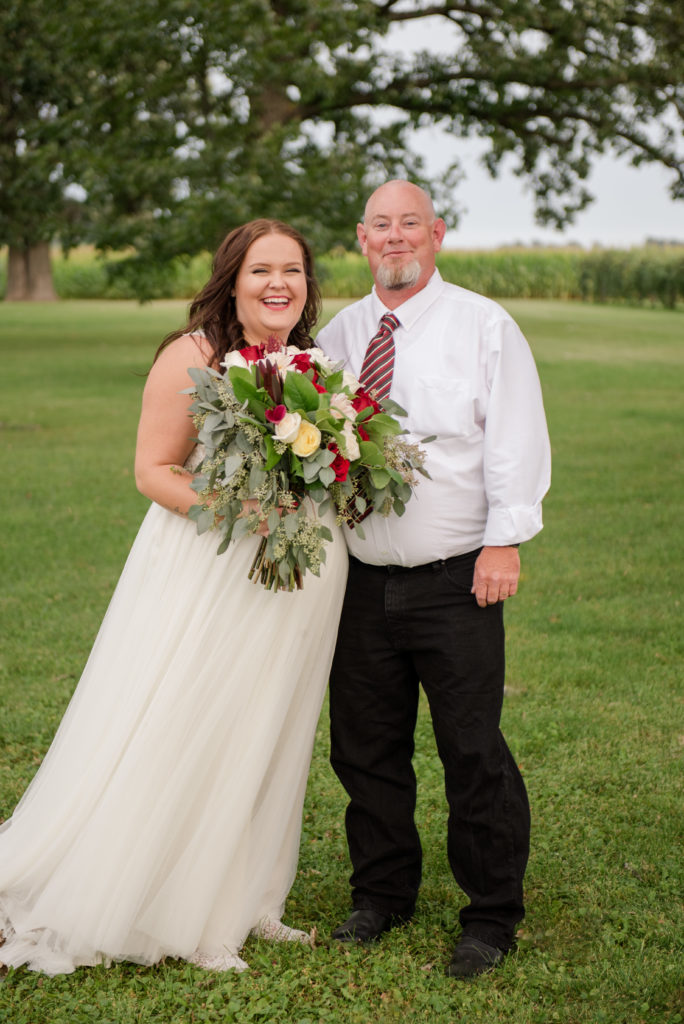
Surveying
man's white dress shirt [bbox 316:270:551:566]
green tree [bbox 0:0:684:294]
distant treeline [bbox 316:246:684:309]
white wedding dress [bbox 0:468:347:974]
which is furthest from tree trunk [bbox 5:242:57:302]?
man's white dress shirt [bbox 316:270:551:566]

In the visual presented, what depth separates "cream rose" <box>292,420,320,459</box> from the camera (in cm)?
316

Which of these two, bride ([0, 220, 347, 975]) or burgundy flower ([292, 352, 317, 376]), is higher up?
burgundy flower ([292, 352, 317, 376])

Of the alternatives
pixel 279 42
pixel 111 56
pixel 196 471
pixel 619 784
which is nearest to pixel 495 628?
pixel 196 471

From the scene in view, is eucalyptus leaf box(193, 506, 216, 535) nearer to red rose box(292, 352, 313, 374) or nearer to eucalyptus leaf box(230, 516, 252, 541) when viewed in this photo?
eucalyptus leaf box(230, 516, 252, 541)

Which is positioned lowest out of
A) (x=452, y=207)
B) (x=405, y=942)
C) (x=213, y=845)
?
(x=405, y=942)

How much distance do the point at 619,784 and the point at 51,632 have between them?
383 centimetres

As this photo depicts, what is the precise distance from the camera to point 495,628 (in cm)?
373

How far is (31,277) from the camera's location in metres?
58.1

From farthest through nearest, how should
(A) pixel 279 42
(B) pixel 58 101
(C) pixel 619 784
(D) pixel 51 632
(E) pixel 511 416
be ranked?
(B) pixel 58 101 < (A) pixel 279 42 < (D) pixel 51 632 < (C) pixel 619 784 < (E) pixel 511 416

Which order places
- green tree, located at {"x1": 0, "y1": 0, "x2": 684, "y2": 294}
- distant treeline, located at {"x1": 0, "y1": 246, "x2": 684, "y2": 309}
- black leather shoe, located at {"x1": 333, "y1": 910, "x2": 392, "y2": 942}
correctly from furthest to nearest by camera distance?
distant treeline, located at {"x1": 0, "y1": 246, "x2": 684, "y2": 309}, green tree, located at {"x1": 0, "y1": 0, "x2": 684, "y2": 294}, black leather shoe, located at {"x1": 333, "y1": 910, "x2": 392, "y2": 942}

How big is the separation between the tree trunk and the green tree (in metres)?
33.0

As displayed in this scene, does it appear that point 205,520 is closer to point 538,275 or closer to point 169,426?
point 169,426

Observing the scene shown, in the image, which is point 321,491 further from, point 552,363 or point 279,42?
point 552,363

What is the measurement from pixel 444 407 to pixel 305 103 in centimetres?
2178
